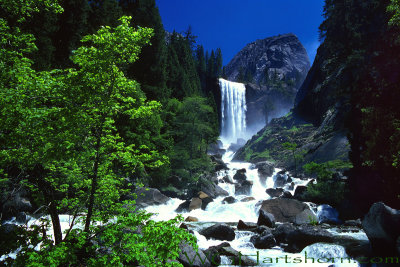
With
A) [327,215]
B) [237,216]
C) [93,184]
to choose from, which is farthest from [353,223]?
[93,184]

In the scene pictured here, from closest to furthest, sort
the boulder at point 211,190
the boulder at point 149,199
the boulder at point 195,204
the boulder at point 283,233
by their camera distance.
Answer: the boulder at point 283,233
the boulder at point 149,199
the boulder at point 195,204
the boulder at point 211,190

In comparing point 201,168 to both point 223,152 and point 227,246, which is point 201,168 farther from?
point 223,152

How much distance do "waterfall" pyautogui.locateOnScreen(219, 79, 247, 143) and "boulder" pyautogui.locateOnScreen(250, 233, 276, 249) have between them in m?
57.2

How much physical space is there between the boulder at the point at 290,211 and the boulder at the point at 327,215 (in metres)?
0.50

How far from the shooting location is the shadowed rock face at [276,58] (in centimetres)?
11319

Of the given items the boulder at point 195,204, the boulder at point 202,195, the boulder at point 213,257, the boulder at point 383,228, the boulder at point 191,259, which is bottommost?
the boulder at point 195,204

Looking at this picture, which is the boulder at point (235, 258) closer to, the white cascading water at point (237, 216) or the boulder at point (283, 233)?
the white cascading water at point (237, 216)

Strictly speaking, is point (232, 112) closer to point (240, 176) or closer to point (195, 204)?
point (240, 176)

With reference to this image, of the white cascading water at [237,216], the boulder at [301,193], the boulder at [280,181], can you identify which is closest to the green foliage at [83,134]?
the white cascading water at [237,216]

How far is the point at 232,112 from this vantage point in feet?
226

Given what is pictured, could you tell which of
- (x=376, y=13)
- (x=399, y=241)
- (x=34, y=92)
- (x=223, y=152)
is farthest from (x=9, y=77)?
(x=223, y=152)

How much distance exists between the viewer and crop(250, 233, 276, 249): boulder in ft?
33.7

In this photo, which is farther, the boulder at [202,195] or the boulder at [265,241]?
the boulder at [202,195]

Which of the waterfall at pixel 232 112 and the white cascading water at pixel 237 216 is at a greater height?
the waterfall at pixel 232 112
